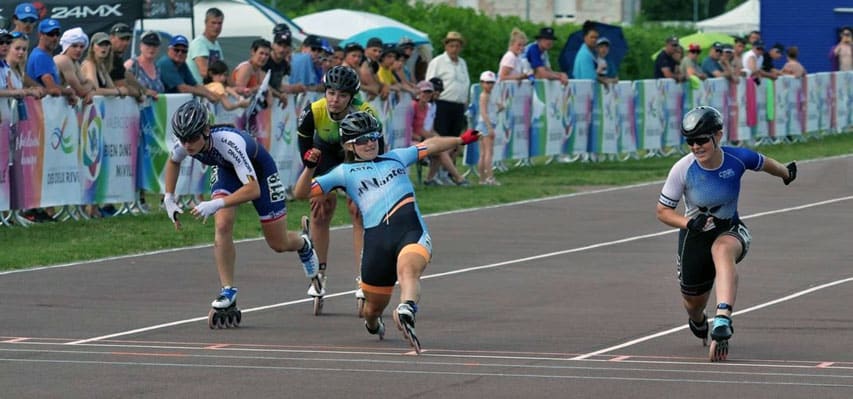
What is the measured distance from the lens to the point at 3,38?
1875 cm

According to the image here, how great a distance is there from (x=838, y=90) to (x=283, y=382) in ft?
112

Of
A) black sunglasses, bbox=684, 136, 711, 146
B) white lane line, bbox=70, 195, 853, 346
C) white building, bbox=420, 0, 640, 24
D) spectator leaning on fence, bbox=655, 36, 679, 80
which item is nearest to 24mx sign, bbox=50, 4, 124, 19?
white lane line, bbox=70, 195, 853, 346

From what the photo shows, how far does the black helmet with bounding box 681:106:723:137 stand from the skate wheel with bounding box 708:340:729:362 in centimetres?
130

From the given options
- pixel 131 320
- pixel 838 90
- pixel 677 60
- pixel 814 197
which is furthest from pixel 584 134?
pixel 131 320

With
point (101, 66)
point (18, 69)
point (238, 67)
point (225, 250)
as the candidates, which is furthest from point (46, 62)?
point (225, 250)

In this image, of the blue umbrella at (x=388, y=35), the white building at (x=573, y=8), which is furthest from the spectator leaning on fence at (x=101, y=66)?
the white building at (x=573, y=8)

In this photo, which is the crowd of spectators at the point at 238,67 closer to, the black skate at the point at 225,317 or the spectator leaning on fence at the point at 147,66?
the spectator leaning on fence at the point at 147,66

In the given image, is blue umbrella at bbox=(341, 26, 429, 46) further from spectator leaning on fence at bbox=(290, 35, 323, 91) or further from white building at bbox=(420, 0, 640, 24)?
white building at bbox=(420, 0, 640, 24)

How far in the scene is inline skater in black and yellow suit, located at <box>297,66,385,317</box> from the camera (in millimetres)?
13242

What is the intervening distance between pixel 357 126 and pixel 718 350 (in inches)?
107

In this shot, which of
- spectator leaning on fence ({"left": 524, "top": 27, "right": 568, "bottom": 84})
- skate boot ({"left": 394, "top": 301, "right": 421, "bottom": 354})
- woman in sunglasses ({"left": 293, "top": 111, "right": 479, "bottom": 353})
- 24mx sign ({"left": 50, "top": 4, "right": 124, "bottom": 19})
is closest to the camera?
skate boot ({"left": 394, "top": 301, "right": 421, "bottom": 354})

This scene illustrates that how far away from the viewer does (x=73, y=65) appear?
1981 cm

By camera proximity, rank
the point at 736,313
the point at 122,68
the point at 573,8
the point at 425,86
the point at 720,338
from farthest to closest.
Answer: the point at 573,8
the point at 425,86
the point at 122,68
the point at 736,313
the point at 720,338

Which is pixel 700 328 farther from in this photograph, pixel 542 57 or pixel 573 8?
pixel 573 8
